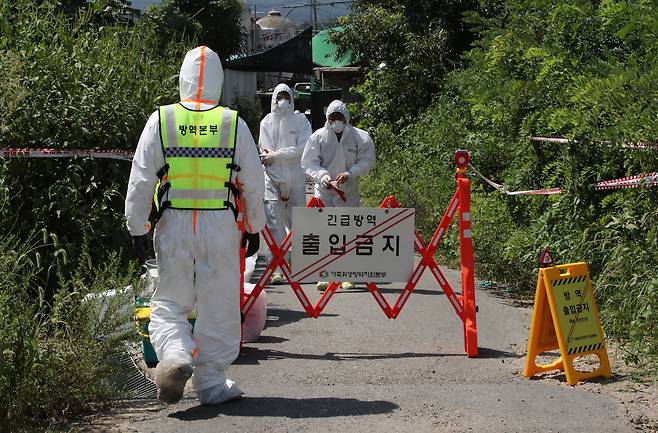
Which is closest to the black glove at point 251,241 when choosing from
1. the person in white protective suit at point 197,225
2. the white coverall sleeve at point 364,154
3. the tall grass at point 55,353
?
the person in white protective suit at point 197,225

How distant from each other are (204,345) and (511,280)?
224 inches

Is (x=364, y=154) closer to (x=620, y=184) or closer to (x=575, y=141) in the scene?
(x=575, y=141)

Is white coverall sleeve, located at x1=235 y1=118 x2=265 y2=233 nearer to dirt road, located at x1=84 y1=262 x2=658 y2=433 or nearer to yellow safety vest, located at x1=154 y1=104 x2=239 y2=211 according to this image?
yellow safety vest, located at x1=154 y1=104 x2=239 y2=211

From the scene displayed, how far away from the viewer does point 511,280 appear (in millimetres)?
12352

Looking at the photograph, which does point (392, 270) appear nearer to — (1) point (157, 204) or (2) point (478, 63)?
(1) point (157, 204)

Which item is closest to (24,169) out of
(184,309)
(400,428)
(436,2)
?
(184,309)

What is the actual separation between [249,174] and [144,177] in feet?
2.31

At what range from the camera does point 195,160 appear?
750 centimetres

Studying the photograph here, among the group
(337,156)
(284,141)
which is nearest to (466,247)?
(337,156)

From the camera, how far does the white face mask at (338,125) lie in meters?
13.0

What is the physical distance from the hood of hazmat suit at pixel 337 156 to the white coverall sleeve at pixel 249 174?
17.0 ft

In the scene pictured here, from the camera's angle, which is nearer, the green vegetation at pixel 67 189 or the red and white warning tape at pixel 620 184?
the green vegetation at pixel 67 189

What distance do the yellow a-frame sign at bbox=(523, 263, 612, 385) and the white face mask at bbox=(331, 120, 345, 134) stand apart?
5089 mm

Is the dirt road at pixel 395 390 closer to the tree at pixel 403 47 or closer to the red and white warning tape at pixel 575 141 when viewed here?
the red and white warning tape at pixel 575 141
